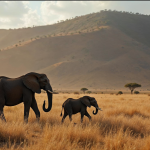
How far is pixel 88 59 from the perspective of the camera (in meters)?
109

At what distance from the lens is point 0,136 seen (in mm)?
6871

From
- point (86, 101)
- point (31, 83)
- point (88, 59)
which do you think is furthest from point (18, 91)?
point (88, 59)

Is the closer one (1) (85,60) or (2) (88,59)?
(1) (85,60)

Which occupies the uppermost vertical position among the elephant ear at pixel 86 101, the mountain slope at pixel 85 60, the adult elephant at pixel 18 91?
the mountain slope at pixel 85 60

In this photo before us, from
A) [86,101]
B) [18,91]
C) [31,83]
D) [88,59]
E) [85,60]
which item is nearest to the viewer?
[18,91]

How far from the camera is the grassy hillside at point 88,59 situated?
95.1m

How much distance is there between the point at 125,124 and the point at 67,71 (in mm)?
91573

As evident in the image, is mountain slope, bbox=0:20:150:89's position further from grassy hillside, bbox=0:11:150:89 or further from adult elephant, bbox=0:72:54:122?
adult elephant, bbox=0:72:54:122

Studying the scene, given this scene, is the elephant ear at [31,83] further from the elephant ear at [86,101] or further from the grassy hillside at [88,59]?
the grassy hillside at [88,59]

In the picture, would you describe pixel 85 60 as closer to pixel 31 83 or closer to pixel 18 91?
pixel 31 83

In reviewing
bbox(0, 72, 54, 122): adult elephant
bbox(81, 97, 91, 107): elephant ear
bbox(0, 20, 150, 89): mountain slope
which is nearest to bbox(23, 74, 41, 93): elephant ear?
bbox(0, 72, 54, 122): adult elephant

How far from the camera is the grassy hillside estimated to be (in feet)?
312

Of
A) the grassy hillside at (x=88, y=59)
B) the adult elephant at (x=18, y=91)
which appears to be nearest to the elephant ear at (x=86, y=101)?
the adult elephant at (x=18, y=91)

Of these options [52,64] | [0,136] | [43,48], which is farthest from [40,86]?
[43,48]
